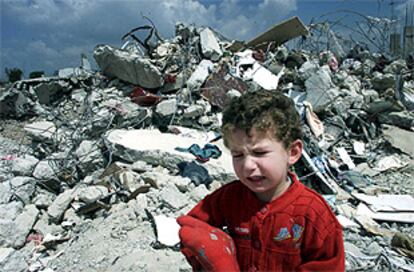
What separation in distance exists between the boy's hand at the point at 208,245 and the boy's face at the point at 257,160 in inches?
8.8

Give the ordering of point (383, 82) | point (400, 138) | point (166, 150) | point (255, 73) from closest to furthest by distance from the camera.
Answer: point (166, 150), point (400, 138), point (255, 73), point (383, 82)

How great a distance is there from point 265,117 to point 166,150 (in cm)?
311

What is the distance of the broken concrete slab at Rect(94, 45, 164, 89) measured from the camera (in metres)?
6.22

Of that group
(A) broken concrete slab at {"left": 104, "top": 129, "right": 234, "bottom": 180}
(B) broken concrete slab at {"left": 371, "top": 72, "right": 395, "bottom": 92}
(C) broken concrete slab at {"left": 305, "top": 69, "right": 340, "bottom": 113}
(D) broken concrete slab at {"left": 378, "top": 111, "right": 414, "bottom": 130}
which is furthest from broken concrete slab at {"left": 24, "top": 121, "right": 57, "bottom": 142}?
(B) broken concrete slab at {"left": 371, "top": 72, "right": 395, "bottom": 92}

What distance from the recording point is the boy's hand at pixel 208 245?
1.29 meters

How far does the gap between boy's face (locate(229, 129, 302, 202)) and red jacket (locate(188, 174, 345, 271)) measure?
0.08m

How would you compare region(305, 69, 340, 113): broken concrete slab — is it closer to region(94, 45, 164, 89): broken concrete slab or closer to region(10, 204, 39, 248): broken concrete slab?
region(94, 45, 164, 89): broken concrete slab

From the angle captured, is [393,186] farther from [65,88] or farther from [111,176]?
[65,88]

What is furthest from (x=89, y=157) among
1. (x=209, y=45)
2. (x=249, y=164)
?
(x=249, y=164)

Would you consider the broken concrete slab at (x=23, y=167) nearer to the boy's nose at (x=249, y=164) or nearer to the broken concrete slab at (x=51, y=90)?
the broken concrete slab at (x=51, y=90)

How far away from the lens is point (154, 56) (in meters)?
7.00

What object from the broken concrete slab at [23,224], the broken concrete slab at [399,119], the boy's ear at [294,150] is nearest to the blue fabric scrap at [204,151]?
the broken concrete slab at [23,224]

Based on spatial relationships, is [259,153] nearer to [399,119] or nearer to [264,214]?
[264,214]

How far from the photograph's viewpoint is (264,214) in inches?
54.2
